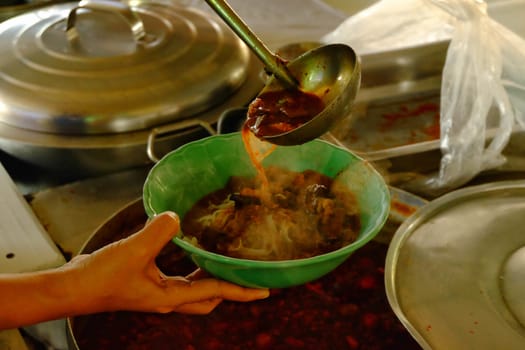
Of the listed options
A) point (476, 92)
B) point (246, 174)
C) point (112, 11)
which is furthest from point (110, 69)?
point (476, 92)

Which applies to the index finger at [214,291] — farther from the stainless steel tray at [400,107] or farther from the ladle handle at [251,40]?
the stainless steel tray at [400,107]

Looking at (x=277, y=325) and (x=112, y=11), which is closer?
(x=277, y=325)

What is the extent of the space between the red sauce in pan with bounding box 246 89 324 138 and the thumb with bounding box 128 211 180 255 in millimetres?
210

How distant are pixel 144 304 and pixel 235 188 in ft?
0.92

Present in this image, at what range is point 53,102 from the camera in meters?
1.10

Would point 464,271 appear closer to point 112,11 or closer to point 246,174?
point 246,174

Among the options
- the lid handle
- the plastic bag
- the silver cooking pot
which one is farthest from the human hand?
the lid handle

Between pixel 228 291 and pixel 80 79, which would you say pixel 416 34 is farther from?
pixel 228 291

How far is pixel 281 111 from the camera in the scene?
0.80 meters

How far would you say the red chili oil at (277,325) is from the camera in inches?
32.1

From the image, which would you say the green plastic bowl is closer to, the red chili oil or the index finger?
the index finger

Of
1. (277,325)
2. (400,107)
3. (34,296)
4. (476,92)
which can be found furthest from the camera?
(400,107)

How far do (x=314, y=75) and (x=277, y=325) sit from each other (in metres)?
0.41

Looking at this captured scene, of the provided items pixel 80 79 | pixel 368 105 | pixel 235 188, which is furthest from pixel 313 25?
pixel 235 188
